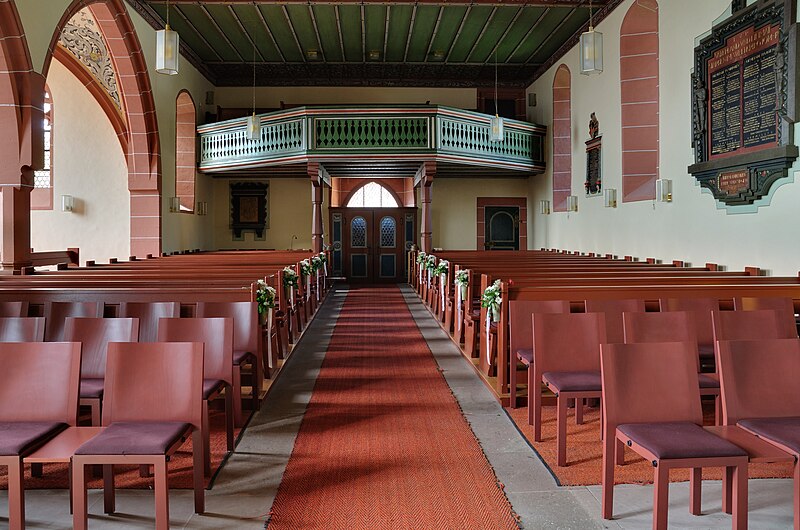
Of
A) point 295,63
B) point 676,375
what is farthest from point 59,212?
point 676,375

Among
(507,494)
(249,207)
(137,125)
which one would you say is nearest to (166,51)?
Result: (137,125)

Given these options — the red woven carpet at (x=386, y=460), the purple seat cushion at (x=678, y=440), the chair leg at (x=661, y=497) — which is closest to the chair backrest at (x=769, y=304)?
the purple seat cushion at (x=678, y=440)

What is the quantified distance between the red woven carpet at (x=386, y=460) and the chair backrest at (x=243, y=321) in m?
0.67

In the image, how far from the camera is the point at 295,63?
15883mm

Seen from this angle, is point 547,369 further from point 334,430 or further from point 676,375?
point 334,430

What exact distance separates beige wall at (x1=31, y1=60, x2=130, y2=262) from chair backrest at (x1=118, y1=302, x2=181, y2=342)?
29.1 ft

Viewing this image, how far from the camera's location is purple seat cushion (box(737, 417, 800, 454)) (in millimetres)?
2742

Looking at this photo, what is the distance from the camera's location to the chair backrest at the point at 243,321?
4969 millimetres

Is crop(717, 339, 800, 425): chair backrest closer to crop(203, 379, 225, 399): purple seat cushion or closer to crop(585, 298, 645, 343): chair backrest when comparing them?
crop(585, 298, 645, 343): chair backrest

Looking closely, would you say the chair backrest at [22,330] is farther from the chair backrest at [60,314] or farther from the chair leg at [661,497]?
the chair leg at [661,497]

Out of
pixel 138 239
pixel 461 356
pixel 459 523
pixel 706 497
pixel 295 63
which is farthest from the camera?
pixel 295 63

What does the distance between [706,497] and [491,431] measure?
148cm

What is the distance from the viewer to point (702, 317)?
4.96 metres

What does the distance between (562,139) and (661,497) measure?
41.0 ft
